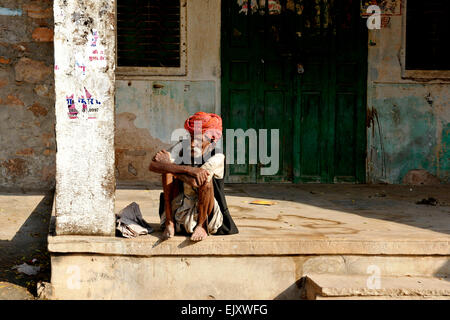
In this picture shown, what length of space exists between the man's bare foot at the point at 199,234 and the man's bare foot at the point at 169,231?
165 mm

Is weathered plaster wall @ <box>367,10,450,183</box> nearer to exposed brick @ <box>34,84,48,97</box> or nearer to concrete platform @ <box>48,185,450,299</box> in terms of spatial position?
concrete platform @ <box>48,185,450,299</box>

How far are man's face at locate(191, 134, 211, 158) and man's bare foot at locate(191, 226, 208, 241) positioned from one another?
1.72 ft

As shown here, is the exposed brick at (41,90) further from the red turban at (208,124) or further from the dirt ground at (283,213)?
the red turban at (208,124)

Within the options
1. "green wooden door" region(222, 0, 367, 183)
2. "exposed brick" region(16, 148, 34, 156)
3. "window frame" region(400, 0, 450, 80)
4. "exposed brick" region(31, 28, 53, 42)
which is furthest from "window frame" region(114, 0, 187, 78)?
"window frame" region(400, 0, 450, 80)

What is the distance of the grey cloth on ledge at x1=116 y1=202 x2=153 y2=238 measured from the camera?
4004mm

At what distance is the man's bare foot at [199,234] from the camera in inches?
153

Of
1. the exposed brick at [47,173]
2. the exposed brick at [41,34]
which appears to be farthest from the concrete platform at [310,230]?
the exposed brick at [41,34]

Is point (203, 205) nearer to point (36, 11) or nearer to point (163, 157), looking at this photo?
point (163, 157)

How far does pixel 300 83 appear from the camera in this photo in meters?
7.69

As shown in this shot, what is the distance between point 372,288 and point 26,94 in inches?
207

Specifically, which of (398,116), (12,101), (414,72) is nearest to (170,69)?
(12,101)
